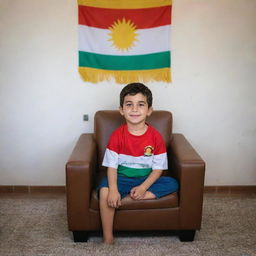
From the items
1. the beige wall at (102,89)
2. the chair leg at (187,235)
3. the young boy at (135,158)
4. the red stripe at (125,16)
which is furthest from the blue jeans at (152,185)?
the red stripe at (125,16)

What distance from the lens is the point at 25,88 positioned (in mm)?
2621

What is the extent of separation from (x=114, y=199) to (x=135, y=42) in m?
1.38

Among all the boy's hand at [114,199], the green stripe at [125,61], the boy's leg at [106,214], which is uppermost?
the green stripe at [125,61]

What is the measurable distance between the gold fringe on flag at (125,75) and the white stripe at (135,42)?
0.53 feet

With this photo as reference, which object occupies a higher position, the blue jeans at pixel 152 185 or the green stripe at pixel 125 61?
the green stripe at pixel 125 61

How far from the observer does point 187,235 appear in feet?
6.64

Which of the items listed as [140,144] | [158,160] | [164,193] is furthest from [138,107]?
[164,193]

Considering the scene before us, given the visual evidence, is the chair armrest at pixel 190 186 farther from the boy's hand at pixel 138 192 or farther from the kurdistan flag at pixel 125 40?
the kurdistan flag at pixel 125 40

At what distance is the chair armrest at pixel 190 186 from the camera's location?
188 centimetres

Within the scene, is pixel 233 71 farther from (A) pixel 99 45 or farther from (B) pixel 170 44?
(A) pixel 99 45

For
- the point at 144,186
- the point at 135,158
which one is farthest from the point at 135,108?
the point at 144,186

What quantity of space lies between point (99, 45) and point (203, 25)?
912 mm

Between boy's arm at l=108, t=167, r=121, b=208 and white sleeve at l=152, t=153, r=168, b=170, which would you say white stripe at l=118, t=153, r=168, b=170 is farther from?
boy's arm at l=108, t=167, r=121, b=208

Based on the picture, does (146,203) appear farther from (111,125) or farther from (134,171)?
(111,125)
